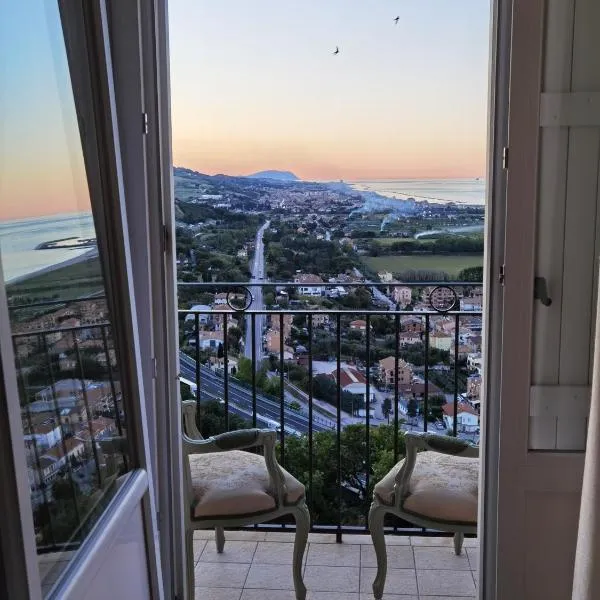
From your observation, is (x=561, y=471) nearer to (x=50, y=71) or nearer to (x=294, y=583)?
(x=294, y=583)

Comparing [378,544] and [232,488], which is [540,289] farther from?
[232,488]

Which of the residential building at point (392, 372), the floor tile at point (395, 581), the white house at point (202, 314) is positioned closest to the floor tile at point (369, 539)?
the floor tile at point (395, 581)

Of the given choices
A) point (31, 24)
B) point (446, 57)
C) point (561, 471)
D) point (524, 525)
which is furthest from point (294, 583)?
point (446, 57)

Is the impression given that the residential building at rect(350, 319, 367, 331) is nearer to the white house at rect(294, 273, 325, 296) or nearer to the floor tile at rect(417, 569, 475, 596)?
the white house at rect(294, 273, 325, 296)

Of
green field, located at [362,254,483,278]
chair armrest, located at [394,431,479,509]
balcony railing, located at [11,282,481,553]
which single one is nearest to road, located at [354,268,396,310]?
balcony railing, located at [11,282,481,553]

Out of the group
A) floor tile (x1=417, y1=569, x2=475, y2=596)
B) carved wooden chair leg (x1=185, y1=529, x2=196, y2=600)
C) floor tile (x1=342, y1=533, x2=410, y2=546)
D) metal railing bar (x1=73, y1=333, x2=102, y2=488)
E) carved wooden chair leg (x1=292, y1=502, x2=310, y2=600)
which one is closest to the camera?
metal railing bar (x1=73, y1=333, x2=102, y2=488)

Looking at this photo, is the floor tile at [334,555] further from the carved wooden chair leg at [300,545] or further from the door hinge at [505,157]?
the door hinge at [505,157]

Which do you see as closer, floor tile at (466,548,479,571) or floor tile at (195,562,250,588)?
floor tile at (195,562,250,588)
